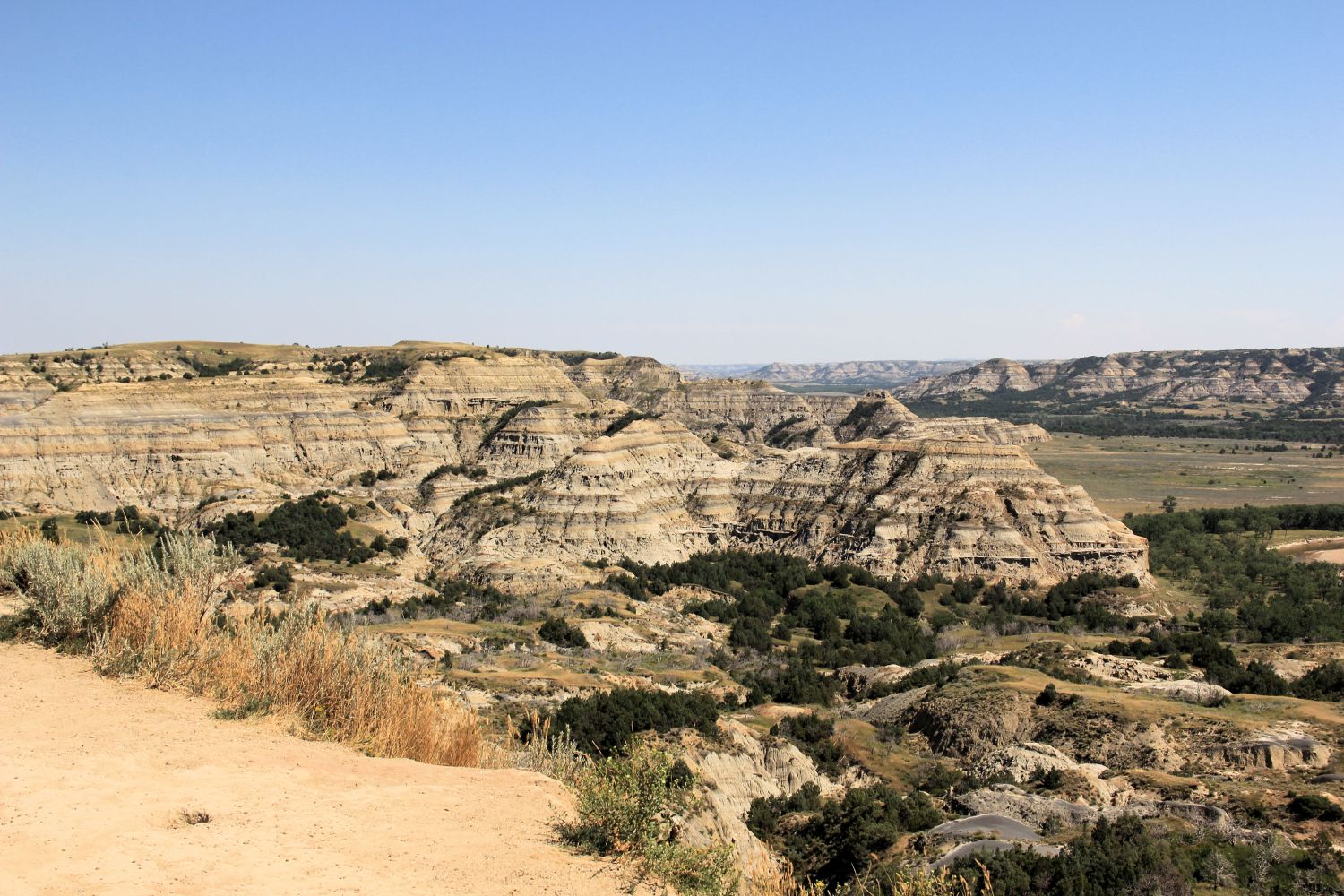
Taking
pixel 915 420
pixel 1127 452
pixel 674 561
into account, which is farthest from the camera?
pixel 1127 452

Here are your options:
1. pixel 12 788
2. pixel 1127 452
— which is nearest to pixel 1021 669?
pixel 12 788

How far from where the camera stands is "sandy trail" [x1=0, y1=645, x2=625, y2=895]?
319 inches

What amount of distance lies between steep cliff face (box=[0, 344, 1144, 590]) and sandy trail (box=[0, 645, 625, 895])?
46.8 metres

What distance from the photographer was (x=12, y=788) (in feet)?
29.7

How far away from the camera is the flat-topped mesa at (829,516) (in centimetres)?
6338

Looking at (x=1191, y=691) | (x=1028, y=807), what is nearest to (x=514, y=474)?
(x=1191, y=691)

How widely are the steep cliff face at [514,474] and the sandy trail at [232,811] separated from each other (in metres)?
46.8

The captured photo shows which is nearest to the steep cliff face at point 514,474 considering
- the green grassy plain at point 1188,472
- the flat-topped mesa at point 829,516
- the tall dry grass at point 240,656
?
the flat-topped mesa at point 829,516

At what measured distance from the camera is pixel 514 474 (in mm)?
86750

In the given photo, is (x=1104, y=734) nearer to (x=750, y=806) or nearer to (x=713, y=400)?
(x=750, y=806)

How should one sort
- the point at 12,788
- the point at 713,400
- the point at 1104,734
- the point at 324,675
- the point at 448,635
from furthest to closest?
the point at 713,400 → the point at 448,635 → the point at 1104,734 → the point at 324,675 → the point at 12,788

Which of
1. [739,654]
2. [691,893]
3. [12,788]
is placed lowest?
[739,654]

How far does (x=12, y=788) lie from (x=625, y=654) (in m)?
37.4

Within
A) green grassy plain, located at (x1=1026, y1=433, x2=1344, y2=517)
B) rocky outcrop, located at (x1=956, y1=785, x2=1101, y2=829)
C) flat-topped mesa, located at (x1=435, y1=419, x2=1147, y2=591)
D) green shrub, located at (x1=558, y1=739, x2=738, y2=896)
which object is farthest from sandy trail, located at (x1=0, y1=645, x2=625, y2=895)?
green grassy plain, located at (x1=1026, y1=433, x2=1344, y2=517)
